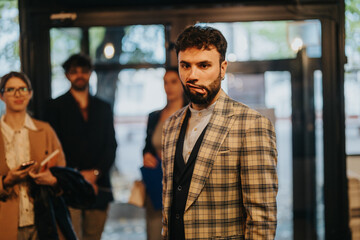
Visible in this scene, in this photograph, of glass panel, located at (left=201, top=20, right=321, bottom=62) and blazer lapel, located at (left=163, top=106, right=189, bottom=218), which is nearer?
blazer lapel, located at (left=163, top=106, right=189, bottom=218)

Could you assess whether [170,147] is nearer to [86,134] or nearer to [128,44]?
[86,134]

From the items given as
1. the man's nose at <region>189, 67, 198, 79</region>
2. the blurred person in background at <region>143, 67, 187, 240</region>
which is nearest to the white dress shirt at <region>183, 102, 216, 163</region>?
the man's nose at <region>189, 67, 198, 79</region>

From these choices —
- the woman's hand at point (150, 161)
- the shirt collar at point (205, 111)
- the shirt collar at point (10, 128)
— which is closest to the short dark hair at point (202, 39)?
the shirt collar at point (205, 111)

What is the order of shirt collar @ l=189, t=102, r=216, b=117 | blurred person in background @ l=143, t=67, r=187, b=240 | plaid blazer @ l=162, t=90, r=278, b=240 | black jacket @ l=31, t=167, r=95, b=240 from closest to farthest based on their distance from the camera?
plaid blazer @ l=162, t=90, r=278, b=240, shirt collar @ l=189, t=102, r=216, b=117, black jacket @ l=31, t=167, r=95, b=240, blurred person in background @ l=143, t=67, r=187, b=240

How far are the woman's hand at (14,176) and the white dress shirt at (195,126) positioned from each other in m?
1.35

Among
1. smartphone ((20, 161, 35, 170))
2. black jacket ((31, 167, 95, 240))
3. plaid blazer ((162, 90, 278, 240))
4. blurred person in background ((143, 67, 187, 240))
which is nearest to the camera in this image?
plaid blazer ((162, 90, 278, 240))

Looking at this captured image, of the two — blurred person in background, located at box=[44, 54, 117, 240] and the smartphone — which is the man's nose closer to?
the smartphone

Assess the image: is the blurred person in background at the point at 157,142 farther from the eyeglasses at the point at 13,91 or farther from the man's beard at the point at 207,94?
the man's beard at the point at 207,94

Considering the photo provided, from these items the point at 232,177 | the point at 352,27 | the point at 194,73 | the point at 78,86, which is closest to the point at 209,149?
the point at 232,177

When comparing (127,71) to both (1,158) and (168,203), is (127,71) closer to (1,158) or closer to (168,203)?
(1,158)

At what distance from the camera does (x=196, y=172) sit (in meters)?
2.03

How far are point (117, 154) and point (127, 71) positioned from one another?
75cm

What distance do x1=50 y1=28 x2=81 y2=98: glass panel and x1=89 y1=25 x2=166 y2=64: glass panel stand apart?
16 centimetres

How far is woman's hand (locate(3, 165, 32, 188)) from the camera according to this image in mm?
2922
